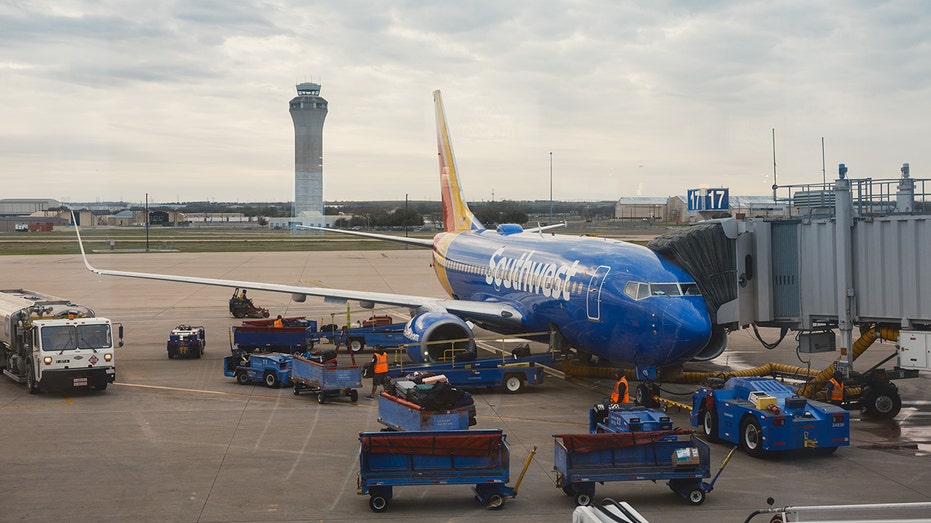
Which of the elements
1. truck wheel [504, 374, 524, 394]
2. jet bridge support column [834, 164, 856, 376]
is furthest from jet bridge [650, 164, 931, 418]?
truck wheel [504, 374, 524, 394]

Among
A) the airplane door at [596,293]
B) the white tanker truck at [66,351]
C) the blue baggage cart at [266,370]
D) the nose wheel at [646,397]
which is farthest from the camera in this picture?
the blue baggage cart at [266,370]

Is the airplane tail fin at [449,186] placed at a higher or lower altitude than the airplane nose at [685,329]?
higher

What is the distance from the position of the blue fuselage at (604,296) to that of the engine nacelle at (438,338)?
2.31m

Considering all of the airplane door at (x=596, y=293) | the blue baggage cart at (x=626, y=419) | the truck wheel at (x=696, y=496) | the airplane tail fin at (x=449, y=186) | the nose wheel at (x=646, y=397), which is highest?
the airplane tail fin at (x=449, y=186)

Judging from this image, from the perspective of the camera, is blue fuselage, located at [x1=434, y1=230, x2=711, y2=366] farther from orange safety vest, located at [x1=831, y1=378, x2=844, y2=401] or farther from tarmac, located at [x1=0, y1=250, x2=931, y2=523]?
orange safety vest, located at [x1=831, y1=378, x2=844, y2=401]

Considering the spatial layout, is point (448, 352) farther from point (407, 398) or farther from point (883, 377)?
point (883, 377)

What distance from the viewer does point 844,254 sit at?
2291cm

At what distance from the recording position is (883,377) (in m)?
23.8

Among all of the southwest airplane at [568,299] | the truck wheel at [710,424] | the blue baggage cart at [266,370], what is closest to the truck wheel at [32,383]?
the blue baggage cart at [266,370]

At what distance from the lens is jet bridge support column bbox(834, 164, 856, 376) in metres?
22.8

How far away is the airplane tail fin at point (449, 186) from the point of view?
143 ft

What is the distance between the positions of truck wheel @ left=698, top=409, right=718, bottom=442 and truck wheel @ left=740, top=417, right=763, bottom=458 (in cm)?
84

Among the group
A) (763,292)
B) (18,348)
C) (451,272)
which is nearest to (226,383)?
(18,348)

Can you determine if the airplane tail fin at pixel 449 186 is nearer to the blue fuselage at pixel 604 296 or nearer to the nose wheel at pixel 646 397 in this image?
the blue fuselage at pixel 604 296
